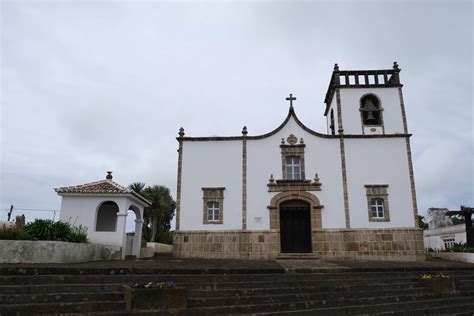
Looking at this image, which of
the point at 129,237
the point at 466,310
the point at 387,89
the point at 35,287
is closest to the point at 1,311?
the point at 35,287

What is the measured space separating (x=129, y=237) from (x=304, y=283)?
10512 mm

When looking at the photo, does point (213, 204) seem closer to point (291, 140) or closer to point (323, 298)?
point (291, 140)

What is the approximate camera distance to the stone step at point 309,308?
6729 mm

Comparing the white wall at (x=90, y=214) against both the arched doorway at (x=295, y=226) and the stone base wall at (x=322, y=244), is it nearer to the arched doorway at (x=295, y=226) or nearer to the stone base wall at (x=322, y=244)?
the stone base wall at (x=322, y=244)

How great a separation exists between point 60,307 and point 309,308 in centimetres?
464

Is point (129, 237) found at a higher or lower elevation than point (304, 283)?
higher

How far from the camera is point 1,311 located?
5.59 m

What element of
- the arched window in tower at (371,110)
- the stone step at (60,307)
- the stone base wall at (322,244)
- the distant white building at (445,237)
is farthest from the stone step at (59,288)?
the distant white building at (445,237)

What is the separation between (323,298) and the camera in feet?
26.3

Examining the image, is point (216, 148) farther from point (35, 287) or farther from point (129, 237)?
point (35, 287)

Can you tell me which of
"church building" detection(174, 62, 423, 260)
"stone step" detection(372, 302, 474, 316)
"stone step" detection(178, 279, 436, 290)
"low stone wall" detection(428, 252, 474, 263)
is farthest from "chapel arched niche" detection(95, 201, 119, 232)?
"low stone wall" detection(428, 252, 474, 263)

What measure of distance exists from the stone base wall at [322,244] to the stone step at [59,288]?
10387 mm

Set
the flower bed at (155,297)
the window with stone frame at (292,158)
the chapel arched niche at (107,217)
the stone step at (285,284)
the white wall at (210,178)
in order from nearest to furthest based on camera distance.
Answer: the flower bed at (155,297)
the stone step at (285,284)
the chapel arched niche at (107,217)
the white wall at (210,178)
the window with stone frame at (292,158)

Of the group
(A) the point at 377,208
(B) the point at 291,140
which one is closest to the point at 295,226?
(A) the point at 377,208
